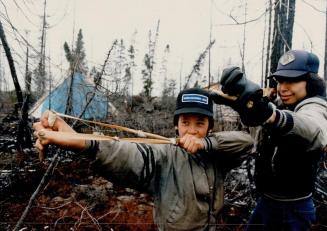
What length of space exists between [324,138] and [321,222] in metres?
4.27

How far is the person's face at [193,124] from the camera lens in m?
2.17

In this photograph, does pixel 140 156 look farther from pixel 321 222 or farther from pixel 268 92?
pixel 321 222

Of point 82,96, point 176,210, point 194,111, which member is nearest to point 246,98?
point 194,111

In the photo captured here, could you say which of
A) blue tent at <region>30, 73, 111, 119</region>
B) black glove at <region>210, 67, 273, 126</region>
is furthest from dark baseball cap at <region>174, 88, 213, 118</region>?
blue tent at <region>30, 73, 111, 119</region>

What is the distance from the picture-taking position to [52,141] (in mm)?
1519

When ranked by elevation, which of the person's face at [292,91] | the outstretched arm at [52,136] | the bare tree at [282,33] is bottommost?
the outstretched arm at [52,136]

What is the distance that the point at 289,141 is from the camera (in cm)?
172

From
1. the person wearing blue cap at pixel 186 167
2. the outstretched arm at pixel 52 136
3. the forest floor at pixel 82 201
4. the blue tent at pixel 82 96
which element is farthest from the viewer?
the forest floor at pixel 82 201

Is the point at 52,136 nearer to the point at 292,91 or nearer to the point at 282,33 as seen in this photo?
the point at 292,91

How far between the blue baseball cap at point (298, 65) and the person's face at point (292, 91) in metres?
0.07

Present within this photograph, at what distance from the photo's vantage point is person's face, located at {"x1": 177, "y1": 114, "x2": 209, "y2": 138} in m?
2.17

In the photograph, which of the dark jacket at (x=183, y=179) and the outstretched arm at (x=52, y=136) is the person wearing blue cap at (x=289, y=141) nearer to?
the dark jacket at (x=183, y=179)

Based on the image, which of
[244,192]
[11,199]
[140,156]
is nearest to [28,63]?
[140,156]

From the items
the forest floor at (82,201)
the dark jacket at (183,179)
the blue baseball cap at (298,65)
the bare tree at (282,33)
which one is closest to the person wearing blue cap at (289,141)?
the blue baseball cap at (298,65)
